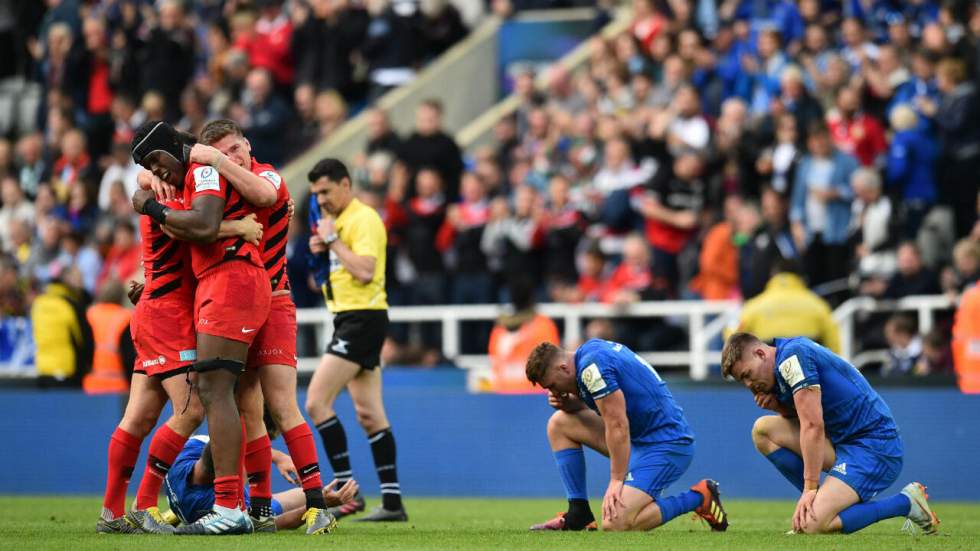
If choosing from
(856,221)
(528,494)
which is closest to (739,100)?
(856,221)

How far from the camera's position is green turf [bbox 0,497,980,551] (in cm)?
900

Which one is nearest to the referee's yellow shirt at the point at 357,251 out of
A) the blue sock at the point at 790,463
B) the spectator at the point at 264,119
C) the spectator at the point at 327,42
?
the blue sock at the point at 790,463

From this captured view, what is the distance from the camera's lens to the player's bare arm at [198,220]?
9.18m

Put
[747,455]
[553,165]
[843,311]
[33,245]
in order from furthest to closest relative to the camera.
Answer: [33,245] < [553,165] < [843,311] < [747,455]

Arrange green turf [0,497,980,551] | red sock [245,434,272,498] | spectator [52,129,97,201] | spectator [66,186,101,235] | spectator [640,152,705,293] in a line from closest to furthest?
green turf [0,497,980,551]
red sock [245,434,272,498]
spectator [640,152,705,293]
spectator [66,186,101,235]
spectator [52,129,97,201]

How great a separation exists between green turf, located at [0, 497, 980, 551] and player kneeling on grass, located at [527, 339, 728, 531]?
0.68ft

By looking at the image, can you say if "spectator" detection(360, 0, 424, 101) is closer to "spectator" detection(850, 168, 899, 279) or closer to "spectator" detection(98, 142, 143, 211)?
"spectator" detection(98, 142, 143, 211)

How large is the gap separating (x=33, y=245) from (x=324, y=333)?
4679 mm

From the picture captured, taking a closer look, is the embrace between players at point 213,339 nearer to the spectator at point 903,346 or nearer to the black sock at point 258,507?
the black sock at point 258,507

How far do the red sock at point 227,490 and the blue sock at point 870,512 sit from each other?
344 cm

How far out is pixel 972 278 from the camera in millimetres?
14641

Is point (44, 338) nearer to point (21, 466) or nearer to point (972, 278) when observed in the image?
point (21, 466)

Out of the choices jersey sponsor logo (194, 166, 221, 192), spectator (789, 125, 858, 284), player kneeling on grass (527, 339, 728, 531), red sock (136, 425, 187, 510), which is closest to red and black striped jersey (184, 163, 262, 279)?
jersey sponsor logo (194, 166, 221, 192)

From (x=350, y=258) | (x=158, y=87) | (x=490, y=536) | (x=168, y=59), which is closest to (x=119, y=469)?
(x=490, y=536)
